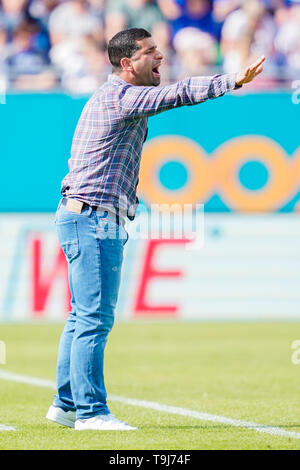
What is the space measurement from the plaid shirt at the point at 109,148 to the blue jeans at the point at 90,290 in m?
0.12

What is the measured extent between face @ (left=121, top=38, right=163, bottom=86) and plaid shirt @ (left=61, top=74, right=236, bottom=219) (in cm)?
8

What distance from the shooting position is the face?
6117mm

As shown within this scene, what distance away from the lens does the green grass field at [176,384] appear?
5.88m

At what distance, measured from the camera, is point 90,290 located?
6.11 metres

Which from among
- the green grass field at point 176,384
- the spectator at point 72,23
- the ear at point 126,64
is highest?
the spectator at point 72,23

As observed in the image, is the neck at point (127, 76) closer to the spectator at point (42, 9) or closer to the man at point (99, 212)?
the man at point (99, 212)

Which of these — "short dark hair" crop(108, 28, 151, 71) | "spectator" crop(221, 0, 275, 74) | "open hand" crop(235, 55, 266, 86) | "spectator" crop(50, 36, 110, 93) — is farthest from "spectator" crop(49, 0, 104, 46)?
"open hand" crop(235, 55, 266, 86)

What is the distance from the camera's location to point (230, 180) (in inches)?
627

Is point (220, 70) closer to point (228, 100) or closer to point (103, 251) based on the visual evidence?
point (228, 100)

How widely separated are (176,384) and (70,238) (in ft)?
10.2

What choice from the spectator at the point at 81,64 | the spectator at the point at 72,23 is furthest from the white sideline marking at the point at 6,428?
the spectator at the point at 72,23

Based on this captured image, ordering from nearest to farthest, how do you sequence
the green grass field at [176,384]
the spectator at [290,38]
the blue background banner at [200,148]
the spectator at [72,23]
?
the green grass field at [176,384]
the blue background banner at [200,148]
the spectator at [72,23]
the spectator at [290,38]

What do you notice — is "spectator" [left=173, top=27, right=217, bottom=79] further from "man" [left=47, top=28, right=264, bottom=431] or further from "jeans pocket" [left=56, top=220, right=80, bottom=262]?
"jeans pocket" [left=56, top=220, right=80, bottom=262]

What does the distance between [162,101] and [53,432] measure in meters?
1.93
